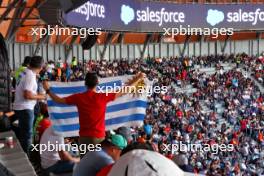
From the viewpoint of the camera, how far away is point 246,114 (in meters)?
27.8

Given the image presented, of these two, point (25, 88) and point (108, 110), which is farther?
point (108, 110)

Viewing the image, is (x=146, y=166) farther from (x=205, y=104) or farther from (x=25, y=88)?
(x=205, y=104)

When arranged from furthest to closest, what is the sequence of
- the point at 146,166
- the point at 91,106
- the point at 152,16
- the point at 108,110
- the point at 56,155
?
the point at 152,16, the point at 108,110, the point at 56,155, the point at 91,106, the point at 146,166

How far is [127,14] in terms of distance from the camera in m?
26.0

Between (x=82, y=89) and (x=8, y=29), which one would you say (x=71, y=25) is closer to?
(x=8, y=29)

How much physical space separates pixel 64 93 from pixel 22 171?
3.00ft

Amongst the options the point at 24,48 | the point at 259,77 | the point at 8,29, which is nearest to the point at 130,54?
the point at 259,77

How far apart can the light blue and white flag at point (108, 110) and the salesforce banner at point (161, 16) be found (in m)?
13.2

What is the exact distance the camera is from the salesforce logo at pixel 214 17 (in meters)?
30.6

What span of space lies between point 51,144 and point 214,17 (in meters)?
25.3

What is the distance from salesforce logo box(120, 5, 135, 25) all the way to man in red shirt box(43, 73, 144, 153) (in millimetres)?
19788

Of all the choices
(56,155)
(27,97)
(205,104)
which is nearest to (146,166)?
(56,155)

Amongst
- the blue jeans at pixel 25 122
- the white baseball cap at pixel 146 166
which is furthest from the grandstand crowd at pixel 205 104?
the white baseball cap at pixel 146 166

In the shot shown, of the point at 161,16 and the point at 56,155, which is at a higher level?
the point at 161,16
